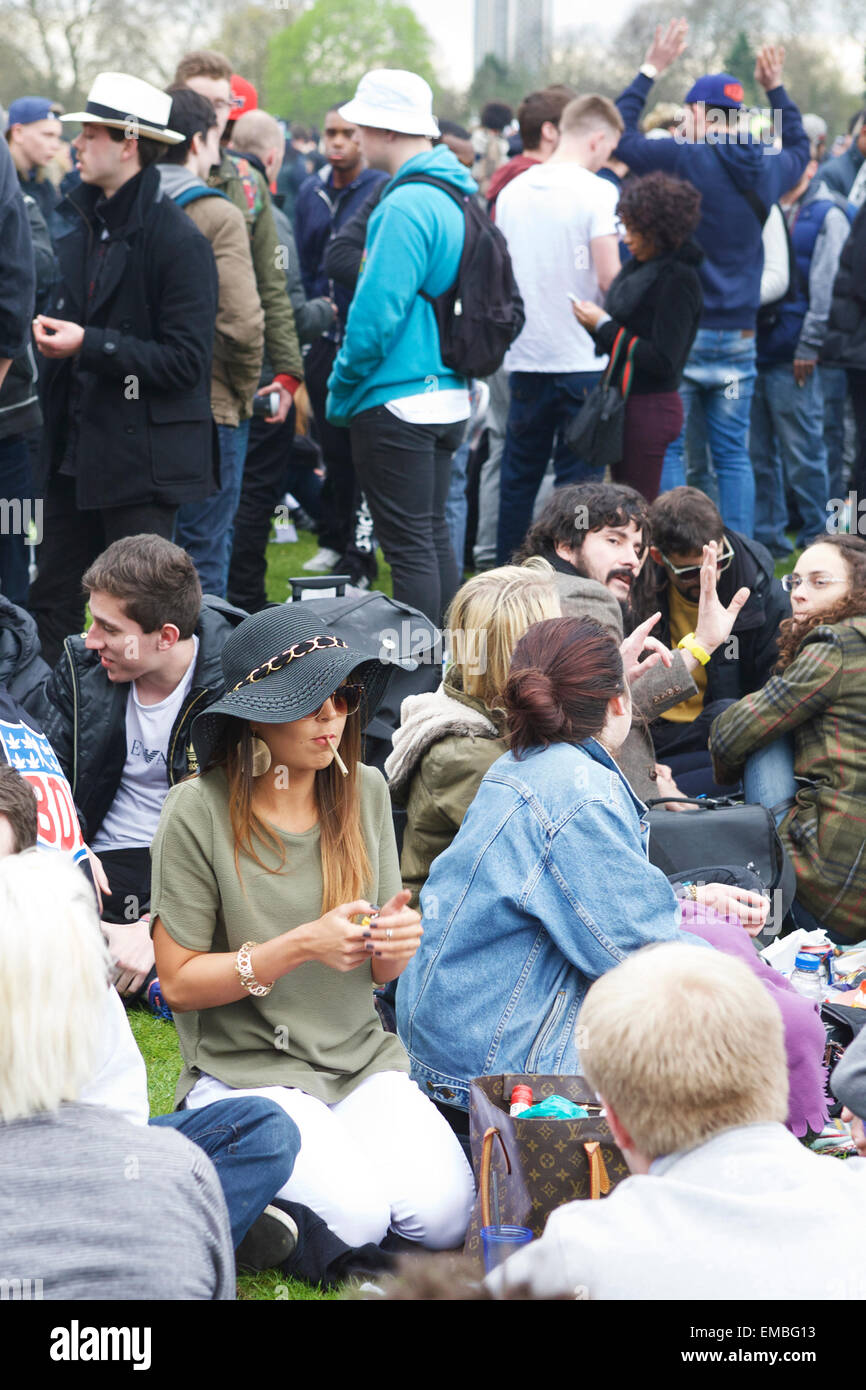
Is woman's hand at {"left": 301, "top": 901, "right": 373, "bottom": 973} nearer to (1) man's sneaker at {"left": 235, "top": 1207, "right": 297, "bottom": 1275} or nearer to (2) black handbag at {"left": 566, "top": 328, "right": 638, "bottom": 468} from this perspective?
(1) man's sneaker at {"left": 235, "top": 1207, "right": 297, "bottom": 1275}

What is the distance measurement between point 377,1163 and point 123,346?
2.95 m

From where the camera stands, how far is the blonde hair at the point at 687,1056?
5.85 ft

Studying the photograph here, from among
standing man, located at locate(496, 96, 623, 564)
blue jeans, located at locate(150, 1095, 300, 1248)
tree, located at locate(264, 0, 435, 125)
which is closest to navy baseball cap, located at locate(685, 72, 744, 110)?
standing man, located at locate(496, 96, 623, 564)

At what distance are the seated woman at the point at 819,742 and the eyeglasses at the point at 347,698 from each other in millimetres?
1657

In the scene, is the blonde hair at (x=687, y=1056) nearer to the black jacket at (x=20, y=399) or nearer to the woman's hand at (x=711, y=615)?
the woman's hand at (x=711, y=615)

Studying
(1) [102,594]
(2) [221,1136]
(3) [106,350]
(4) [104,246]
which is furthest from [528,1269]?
(4) [104,246]

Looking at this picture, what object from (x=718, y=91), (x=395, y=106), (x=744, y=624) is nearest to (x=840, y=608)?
(x=744, y=624)

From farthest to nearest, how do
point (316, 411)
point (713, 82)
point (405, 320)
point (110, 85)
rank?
point (316, 411) < point (713, 82) < point (405, 320) < point (110, 85)

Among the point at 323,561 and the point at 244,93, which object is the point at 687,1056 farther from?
the point at 244,93

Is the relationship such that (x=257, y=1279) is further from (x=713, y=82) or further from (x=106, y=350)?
(x=713, y=82)

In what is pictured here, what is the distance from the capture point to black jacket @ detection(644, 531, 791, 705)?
16.7 ft

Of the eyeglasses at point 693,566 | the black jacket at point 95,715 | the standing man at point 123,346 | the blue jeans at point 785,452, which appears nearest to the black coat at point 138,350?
the standing man at point 123,346

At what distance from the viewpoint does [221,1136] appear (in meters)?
2.67

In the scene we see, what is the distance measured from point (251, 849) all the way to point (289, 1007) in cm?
33
